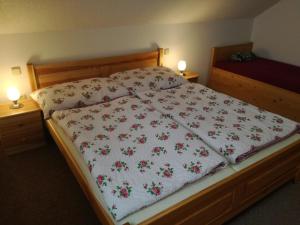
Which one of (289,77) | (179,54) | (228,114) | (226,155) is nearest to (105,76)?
(179,54)

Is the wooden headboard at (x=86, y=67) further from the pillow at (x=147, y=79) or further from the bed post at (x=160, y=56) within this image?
the pillow at (x=147, y=79)

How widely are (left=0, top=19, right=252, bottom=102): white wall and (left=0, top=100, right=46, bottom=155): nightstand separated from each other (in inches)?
12.0

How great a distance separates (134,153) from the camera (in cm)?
169

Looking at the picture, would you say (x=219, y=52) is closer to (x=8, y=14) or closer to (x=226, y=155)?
(x=226, y=155)

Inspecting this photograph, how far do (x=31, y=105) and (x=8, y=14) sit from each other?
2.84 feet

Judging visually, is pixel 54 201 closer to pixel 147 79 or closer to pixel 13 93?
pixel 13 93

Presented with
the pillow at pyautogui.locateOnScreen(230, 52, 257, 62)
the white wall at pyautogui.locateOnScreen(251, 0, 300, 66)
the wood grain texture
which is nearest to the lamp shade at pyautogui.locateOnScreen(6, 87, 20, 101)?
the wood grain texture

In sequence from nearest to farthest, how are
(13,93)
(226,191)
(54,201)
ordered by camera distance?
1. (226,191)
2. (54,201)
3. (13,93)

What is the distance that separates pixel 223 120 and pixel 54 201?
5.02 ft

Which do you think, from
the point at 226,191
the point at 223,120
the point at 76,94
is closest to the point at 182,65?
the point at 223,120

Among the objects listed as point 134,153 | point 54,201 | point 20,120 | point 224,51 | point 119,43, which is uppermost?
point 119,43

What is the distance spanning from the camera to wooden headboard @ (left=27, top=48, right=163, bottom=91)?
2.61 metres

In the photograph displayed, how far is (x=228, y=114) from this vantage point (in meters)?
2.23

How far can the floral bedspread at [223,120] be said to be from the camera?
1793 mm
